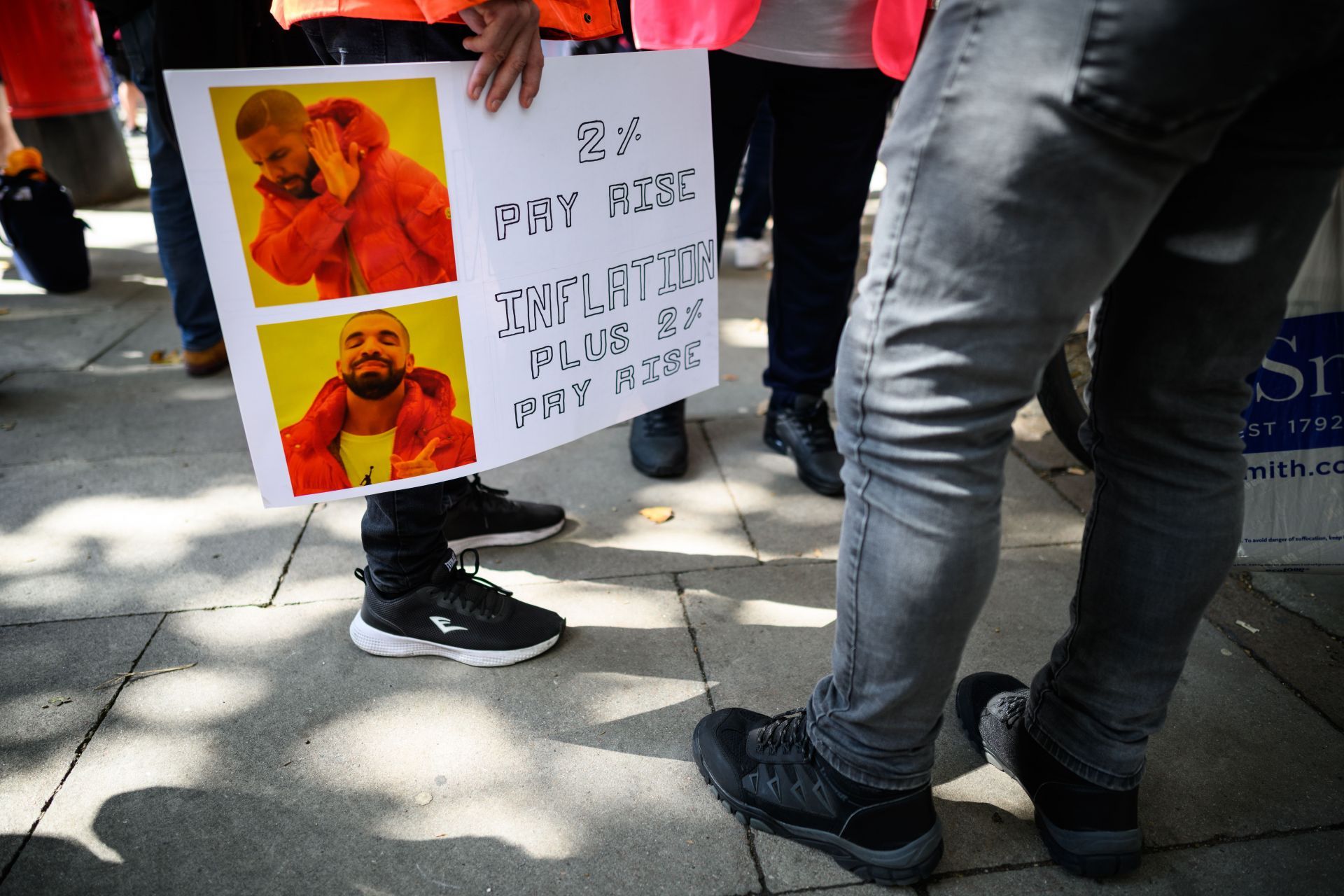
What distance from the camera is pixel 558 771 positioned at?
1.61 meters

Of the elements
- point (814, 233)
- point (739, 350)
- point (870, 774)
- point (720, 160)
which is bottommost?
point (739, 350)

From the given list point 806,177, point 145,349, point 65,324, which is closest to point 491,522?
point 806,177

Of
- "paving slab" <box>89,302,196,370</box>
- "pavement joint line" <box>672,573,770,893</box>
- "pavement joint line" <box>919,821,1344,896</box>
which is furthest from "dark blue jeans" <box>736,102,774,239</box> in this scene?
"pavement joint line" <box>919,821,1344,896</box>

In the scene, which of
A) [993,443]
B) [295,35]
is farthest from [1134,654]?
[295,35]

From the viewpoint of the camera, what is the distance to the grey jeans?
0.87 metres

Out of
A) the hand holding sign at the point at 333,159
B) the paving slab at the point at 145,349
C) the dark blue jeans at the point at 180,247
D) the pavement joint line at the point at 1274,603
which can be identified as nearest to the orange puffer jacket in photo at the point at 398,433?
the hand holding sign at the point at 333,159

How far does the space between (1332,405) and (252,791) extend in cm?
221

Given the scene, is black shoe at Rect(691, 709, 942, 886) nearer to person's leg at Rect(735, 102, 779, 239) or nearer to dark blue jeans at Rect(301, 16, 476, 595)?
dark blue jeans at Rect(301, 16, 476, 595)

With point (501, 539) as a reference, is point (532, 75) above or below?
above

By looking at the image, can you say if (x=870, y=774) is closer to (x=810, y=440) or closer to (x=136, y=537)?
(x=810, y=440)

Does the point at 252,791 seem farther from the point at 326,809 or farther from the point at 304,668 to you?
the point at 304,668

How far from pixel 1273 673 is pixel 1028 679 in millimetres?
503

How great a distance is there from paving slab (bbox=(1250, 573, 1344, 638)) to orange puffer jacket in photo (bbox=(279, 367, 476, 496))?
186 cm

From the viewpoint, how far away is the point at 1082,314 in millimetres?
1021
